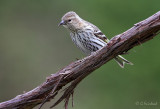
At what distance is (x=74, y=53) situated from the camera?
36.5ft

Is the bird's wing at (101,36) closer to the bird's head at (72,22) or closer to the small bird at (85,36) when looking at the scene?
the small bird at (85,36)

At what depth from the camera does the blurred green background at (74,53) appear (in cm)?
905

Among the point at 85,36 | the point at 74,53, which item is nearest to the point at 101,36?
the point at 85,36

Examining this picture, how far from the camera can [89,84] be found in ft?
32.7

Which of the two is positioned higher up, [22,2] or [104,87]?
[22,2]

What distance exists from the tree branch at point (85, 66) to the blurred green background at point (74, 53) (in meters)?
4.55

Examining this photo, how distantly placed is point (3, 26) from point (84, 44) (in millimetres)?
7246

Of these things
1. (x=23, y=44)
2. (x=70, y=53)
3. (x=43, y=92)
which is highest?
(x=23, y=44)

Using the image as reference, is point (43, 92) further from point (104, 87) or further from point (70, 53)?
point (70, 53)

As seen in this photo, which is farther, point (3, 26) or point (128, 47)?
point (3, 26)

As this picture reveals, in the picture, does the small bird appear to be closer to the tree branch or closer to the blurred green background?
the blurred green background

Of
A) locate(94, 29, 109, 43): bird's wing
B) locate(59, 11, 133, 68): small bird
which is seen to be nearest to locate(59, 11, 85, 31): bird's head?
locate(59, 11, 133, 68): small bird

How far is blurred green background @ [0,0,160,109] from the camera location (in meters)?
9.05

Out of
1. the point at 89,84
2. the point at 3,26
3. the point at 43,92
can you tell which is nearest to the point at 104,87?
the point at 89,84
